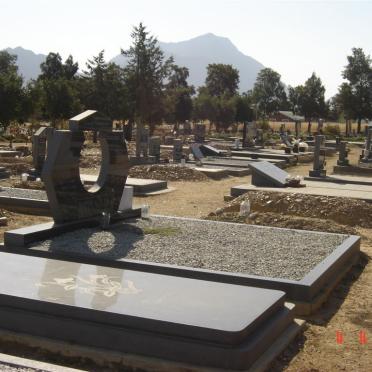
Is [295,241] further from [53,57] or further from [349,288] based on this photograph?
[53,57]

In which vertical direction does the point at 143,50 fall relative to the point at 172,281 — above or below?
above

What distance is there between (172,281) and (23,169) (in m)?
16.8

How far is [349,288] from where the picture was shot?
8969 millimetres

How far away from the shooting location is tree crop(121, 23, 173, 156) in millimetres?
43125

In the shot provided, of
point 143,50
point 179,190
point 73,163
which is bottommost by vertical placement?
point 179,190

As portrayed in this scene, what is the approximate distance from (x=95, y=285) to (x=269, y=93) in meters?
83.3

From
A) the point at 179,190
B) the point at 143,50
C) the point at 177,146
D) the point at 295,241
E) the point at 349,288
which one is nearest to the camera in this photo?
the point at 349,288

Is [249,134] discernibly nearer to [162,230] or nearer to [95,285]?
[162,230]

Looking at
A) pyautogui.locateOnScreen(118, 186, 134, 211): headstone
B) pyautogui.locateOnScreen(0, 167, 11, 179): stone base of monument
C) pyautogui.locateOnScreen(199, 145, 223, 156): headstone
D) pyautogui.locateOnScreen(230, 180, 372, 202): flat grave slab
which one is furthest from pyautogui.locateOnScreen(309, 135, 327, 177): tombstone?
pyautogui.locateOnScreen(118, 186, 134, 211): headstone

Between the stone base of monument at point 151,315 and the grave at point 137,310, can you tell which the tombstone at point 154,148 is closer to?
the grave at point 137,310

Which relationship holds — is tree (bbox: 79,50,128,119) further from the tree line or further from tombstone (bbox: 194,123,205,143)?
tombstone (bbox: 194,123,205,143)

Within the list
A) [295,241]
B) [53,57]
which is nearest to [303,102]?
[53,57]

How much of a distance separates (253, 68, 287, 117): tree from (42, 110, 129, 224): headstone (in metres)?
71.2

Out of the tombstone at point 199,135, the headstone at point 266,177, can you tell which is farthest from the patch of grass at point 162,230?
the tombstone at point 199,135
